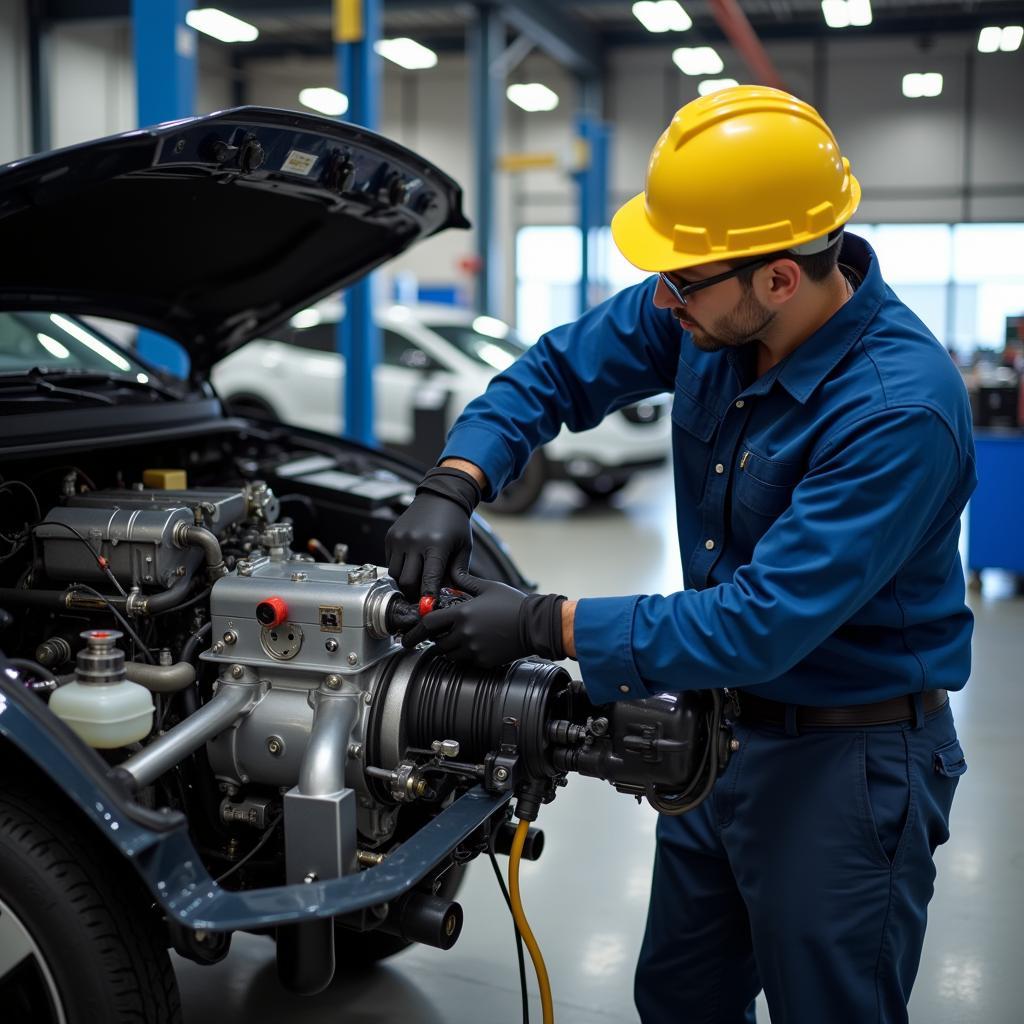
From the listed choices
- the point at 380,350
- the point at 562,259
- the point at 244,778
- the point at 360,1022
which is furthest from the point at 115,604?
the point at 562,259

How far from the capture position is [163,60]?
4.88 meters

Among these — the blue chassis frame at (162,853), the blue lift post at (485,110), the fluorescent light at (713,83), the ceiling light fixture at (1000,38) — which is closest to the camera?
the blue chassis frame at (162,853)

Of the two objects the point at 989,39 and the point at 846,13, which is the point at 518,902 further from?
the point at 989,39

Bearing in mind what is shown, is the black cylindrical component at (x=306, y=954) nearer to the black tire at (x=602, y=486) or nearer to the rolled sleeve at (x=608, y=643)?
→ the rolled sleeve at (x=608, y=643)

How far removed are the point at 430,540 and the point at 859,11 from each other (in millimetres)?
15200

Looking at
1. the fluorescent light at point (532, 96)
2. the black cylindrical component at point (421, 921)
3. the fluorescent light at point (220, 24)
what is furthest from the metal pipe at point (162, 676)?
the fluorescent light at point (532, 96)

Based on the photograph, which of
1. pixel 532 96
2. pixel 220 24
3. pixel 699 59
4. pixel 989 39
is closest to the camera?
pixel 220 24

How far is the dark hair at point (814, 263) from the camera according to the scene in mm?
1767

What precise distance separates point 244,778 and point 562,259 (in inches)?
730

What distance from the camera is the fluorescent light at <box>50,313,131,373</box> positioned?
3.19 m

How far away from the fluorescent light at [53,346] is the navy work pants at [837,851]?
6.94ft

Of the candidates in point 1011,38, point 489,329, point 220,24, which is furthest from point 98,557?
point 1011,38

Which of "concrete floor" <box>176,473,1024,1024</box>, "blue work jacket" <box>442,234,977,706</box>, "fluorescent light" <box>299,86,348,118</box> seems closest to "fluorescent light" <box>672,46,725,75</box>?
"fluorescent light" <box>299,86,348,118</box>

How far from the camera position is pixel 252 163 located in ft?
6.97
